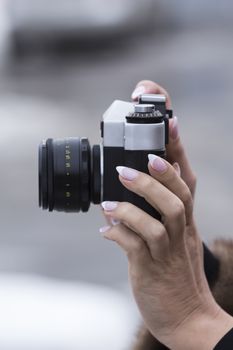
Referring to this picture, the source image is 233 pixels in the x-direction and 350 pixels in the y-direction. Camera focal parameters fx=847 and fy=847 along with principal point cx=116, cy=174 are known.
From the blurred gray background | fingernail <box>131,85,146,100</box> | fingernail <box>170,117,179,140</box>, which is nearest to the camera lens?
fingernail <box>170,117,179,140</box>

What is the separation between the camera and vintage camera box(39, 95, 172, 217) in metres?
1.32

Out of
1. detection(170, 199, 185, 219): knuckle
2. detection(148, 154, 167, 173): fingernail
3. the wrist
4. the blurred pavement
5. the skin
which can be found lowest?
the blurred pavement

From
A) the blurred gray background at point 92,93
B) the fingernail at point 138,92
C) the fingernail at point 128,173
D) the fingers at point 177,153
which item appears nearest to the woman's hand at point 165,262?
the fingernail at point 128,173

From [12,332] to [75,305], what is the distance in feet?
0.90

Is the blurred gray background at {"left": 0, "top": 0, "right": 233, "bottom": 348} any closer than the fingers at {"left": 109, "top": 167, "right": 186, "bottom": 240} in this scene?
No

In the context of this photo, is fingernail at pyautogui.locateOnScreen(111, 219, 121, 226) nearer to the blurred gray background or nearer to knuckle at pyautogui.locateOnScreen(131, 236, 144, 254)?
knuckle at pyautogui.locateOnScreen(131, 236, 144, 254)

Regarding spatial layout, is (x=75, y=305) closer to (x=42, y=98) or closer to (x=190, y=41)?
(x=42, y=98)

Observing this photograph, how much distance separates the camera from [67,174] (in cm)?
142

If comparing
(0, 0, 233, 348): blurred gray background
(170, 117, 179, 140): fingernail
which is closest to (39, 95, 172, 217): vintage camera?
(170, 117, 179, 140): fingernail

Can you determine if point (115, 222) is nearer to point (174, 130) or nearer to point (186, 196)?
point (186, 196)

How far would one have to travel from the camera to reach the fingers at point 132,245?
4.15 feet

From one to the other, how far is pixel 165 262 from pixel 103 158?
0.70 feet

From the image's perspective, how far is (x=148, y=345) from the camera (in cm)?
149

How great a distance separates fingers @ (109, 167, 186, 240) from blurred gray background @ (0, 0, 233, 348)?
221cm
